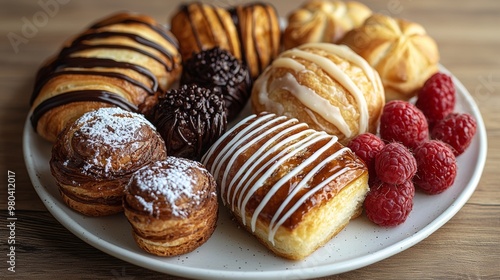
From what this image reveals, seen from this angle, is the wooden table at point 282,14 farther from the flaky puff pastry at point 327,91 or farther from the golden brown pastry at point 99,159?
the flaky puff pastry at point 327,91

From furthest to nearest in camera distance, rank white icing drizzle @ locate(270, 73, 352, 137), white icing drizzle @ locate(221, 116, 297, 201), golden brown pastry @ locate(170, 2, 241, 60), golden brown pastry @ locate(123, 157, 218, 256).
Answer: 1. golden brown pastry @ locate(170, 2, 241, 60)
2. white icing drizzle @ locate(270, 73, 352, 137)
3. white icing drizzle @ locate(221, 116, 297, 201)
4. golden brown pastry @ locate(123, 157, 218, 256)

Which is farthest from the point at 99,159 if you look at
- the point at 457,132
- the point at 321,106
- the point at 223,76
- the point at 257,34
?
the point at 457,132

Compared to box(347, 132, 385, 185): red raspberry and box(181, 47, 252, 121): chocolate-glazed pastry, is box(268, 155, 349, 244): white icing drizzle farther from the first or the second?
box(181, 47, 252, 121): chocolate-glazed pastry

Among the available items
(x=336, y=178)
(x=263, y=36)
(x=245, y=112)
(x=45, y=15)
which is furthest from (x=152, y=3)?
(x=336, y=178)

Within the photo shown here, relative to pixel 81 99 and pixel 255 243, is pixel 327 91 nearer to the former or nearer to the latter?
pixel 255 243

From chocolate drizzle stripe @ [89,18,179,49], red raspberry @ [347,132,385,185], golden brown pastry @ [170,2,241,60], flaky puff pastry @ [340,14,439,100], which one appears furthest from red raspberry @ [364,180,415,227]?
chocolate drizzle stripe @ [89,18,179,49]

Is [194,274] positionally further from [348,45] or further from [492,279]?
[348,45]

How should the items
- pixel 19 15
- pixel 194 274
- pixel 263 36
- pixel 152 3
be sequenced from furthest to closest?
pixel 152 3
pixel 19 15
pixel 263 36
pixel 194 274
